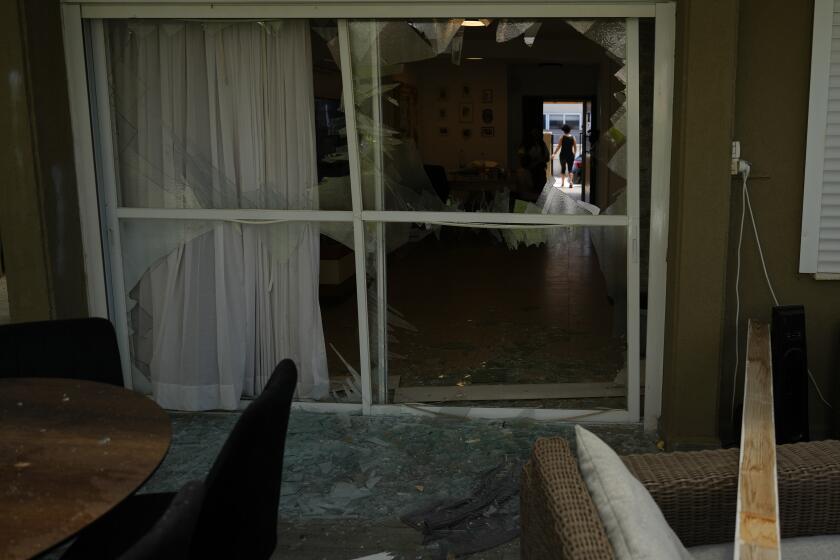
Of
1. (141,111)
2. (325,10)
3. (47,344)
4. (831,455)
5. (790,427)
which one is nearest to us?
(831,455)

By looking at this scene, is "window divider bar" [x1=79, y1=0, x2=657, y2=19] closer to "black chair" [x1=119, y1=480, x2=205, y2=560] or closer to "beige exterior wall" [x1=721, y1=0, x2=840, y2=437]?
"beige exterior wall" [x1=721, y1=0, x2=840, y2=437]

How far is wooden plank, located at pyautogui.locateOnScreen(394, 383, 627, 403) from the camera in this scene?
4215mm

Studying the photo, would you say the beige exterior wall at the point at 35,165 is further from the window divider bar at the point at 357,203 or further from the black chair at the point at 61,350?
the window divider bar at the point at 357,203

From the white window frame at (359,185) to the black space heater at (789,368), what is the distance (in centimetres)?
56

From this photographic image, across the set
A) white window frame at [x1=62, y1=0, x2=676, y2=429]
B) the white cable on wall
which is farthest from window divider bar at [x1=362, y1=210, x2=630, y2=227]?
the white cable on wall

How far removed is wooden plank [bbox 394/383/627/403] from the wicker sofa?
2.11 metres

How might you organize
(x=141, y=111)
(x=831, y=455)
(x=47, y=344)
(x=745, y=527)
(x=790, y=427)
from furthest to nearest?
(x=141, y=111) < (x=790, y=427) < (x=47, y=344) < (x=831, y=455) < (x=745, y=527)

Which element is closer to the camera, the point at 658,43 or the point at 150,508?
the point at 150,508

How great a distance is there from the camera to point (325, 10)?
366cm

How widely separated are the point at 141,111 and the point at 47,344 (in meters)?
1.75

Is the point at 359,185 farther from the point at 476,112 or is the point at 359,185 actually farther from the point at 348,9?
the point at 476,112

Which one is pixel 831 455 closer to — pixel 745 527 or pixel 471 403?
pixel 745 527

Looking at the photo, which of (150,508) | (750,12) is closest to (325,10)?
(750,12)

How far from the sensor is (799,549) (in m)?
2.00
